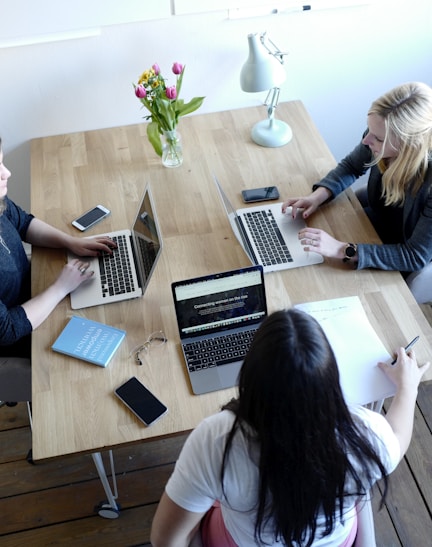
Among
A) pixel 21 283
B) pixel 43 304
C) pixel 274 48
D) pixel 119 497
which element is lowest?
pixel 119 497

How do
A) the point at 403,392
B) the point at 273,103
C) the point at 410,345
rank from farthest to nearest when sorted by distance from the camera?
the point at 273,103, the point at 410,345, the point at 403,392

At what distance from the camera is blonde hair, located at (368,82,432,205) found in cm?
172

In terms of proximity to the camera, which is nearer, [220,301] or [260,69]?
[220,301]

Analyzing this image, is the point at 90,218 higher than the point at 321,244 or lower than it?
lower

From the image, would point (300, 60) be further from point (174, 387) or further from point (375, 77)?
point (174, 387)

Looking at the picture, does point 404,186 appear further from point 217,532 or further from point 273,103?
point 217,532

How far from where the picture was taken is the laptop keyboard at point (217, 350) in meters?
1.59

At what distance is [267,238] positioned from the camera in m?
1.90

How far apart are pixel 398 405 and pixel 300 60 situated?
1565 mm

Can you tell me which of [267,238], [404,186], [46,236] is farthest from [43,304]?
[404,186]

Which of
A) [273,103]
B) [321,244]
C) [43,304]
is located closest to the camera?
[43,304]

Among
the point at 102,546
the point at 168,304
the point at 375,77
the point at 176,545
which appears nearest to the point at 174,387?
the point at 168,304

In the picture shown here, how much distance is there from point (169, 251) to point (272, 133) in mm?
694

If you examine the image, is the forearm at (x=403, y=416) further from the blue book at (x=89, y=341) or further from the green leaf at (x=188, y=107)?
the green leaf at (x=188, y=107)
